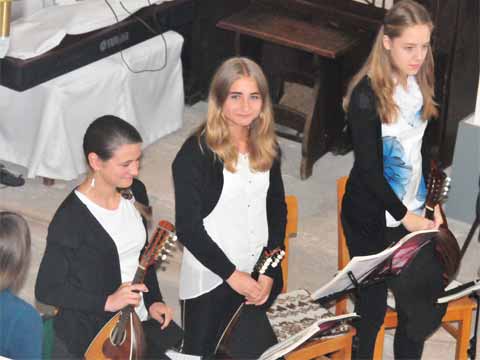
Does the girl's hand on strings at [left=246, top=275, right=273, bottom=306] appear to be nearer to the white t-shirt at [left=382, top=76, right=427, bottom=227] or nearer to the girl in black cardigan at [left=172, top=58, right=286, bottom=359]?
the girl in black cardigan at [left=172, top=58, right=286, bottom=359]

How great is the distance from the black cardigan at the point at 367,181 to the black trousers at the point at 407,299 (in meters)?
0.05

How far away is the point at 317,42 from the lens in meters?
6.09

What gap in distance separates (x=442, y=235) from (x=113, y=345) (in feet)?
4.55

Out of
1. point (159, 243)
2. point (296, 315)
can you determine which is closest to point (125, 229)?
point (159, 243)

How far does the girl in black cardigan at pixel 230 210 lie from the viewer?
3795mm

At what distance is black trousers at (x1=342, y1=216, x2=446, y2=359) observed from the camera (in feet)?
13.7

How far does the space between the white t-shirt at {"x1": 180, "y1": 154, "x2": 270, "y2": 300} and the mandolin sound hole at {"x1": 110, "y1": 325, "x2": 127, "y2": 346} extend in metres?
0.43

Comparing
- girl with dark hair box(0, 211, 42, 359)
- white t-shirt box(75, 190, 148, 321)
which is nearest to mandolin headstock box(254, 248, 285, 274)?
white t-shirt box(75, 190, 148, 321)

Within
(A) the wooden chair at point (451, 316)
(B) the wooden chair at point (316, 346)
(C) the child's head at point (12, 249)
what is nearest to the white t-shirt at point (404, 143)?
(A) the wooden chair at point (451, 316)

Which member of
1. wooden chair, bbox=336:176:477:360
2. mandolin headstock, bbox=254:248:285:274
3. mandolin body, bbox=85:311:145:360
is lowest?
wooden chair, bbox=336:176:477:360

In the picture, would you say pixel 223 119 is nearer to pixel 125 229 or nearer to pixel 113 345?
pixel 125 229

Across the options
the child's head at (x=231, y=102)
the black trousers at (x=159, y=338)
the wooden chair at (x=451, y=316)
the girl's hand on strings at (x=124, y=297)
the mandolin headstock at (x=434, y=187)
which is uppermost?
the child's head at (x=231, y=102)

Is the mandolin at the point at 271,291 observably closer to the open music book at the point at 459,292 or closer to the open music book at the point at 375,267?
the open music book at the point at 375,267

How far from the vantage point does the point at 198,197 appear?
12.5 feet
